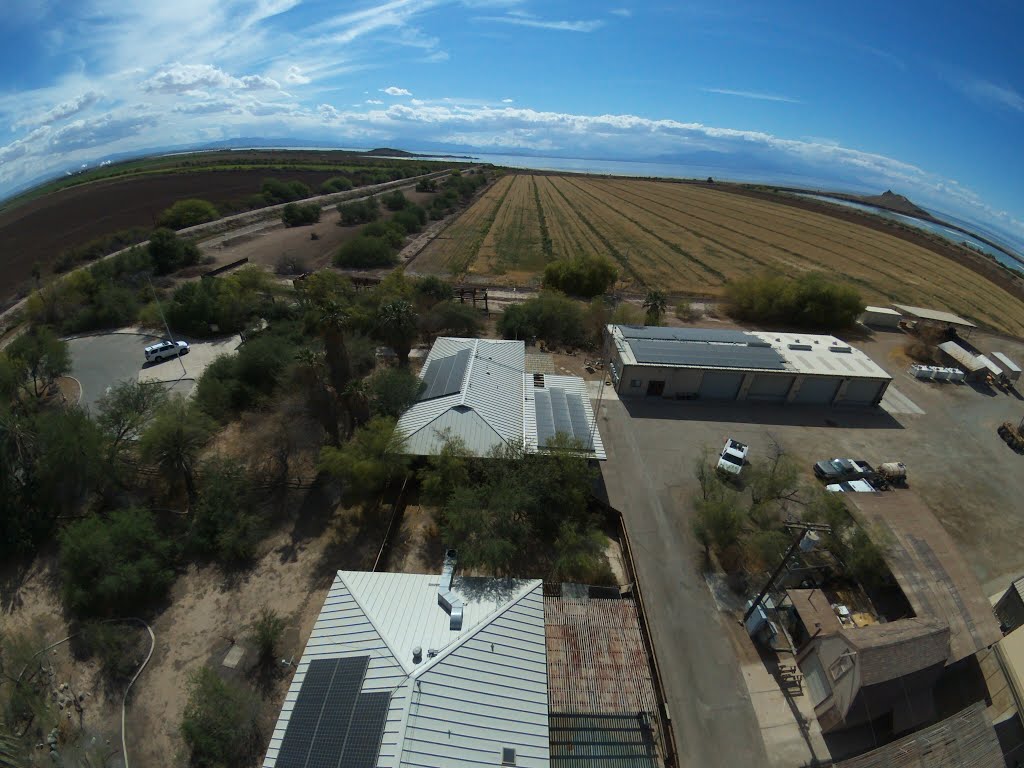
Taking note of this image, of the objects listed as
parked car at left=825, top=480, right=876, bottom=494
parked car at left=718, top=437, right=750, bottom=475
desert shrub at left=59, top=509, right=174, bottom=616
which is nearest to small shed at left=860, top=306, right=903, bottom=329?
parked car at left=825, top=480, right=876, bottom=494

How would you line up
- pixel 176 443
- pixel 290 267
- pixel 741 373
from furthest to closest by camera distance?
pixel 290 267 → pixel 741 373 → pixel 176 443

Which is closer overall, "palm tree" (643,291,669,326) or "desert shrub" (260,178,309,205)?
"palm tree" (643,291,669,326)

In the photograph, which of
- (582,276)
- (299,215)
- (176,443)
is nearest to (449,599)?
(176,443)

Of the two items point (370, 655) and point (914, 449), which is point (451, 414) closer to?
point (370, 655)

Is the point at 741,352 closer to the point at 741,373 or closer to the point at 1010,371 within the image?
the point at 741,373

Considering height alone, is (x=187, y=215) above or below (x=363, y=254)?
below

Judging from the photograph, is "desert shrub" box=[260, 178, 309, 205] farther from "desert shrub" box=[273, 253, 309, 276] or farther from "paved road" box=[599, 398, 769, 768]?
"paved road" box=[599, 398, 769, 768]

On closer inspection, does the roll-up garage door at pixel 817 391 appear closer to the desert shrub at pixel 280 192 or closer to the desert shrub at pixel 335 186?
the desert shrub at pixel 280 192
